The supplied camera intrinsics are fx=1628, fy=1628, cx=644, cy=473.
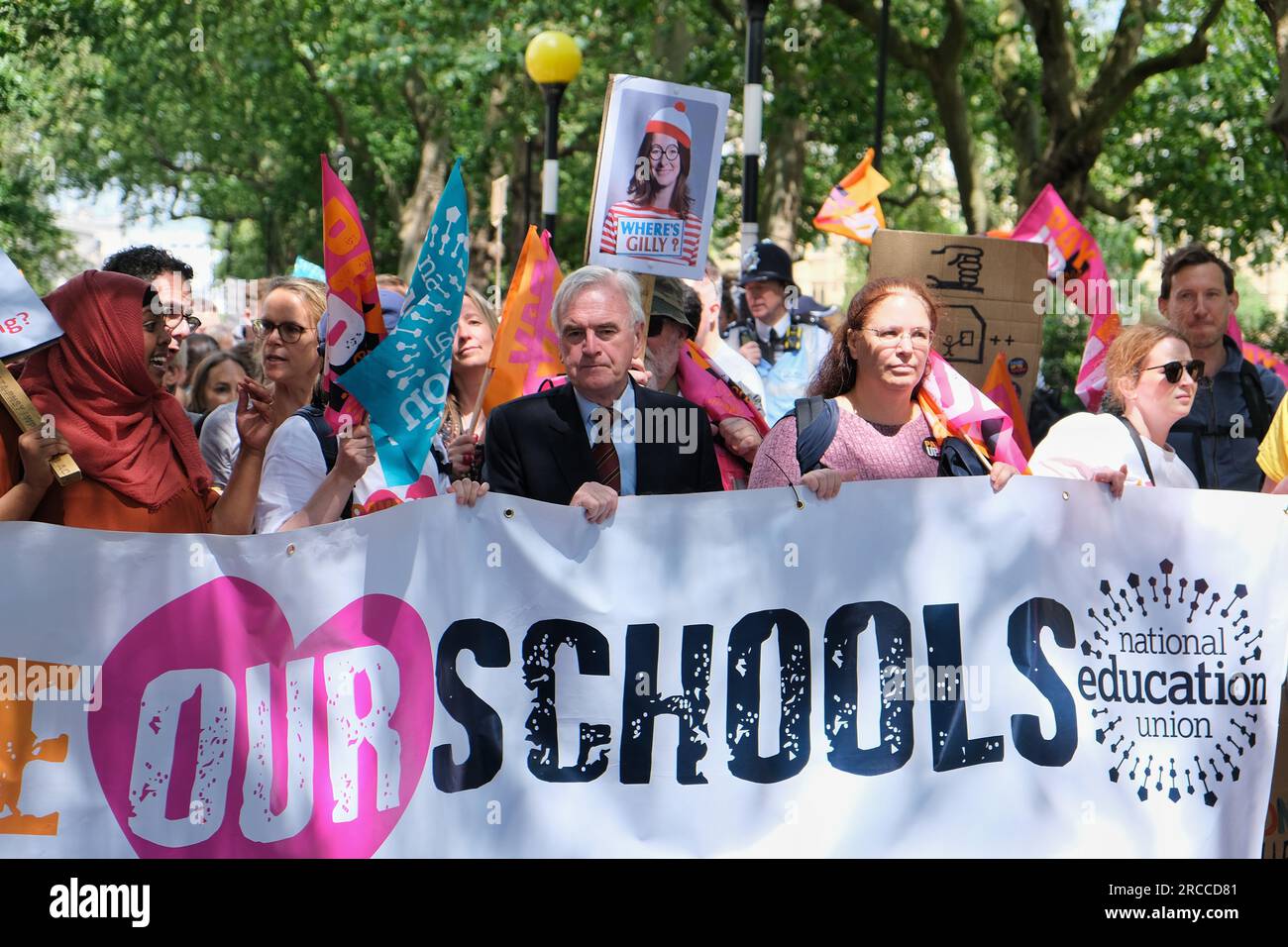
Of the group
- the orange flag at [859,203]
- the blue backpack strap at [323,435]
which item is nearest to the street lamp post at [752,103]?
the orange flag at [859,203]

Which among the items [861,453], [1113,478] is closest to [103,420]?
[861,453]

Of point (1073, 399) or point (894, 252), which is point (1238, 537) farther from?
point (1073, 399)

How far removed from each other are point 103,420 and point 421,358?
0.89 m

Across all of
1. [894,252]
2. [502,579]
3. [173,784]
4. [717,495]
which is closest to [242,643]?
[173,784]

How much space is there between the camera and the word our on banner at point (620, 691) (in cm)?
411

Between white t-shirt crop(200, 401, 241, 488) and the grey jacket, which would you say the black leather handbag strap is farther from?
white t-shirt crop(200, 401, 241, 488)

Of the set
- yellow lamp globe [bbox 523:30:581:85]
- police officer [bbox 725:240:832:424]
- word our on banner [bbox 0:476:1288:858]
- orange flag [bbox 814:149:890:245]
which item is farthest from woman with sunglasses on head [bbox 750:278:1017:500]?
yellow lamp globe [bbox 523:30:581:85]

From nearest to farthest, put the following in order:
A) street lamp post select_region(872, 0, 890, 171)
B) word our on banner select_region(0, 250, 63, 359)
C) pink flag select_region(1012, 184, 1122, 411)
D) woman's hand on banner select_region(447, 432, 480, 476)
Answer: word our on banner select_region(0, 250, 63, 359) < woman's hand on banner select_region(447, 432, 480, 476) < pink flag select_region(1012, 184, 1122, 411) < street lamp post select_region(872, 0, 890, 171)

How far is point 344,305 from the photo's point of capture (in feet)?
15.5

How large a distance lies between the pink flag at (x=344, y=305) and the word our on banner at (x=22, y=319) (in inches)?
31.0

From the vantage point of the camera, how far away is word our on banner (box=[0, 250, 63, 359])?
4211mm

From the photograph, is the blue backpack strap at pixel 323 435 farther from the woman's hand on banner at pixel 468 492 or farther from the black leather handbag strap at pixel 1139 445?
the black leather handbag strap at pixel 1139 445

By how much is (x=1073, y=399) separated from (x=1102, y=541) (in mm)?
15197

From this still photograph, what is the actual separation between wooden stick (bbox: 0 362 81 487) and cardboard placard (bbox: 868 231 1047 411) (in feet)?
12.7
